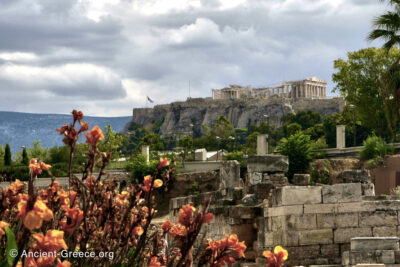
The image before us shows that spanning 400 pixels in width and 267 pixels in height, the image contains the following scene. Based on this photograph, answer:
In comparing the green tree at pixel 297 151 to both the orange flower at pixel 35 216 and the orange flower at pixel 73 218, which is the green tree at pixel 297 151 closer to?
the orange flower at pixel 73 218

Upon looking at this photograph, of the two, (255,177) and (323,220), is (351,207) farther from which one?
(255,177)

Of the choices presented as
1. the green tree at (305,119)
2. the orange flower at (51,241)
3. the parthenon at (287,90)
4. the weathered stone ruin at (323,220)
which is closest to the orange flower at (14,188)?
the orange flower at (51,241)

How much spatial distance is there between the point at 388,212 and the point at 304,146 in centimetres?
2168

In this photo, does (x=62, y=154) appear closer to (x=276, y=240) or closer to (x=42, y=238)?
(x=276, y=240)

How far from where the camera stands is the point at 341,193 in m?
12.0

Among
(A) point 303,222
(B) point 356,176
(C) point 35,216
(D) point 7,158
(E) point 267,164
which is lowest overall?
(A) point 303,222

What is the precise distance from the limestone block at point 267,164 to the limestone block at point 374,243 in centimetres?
770

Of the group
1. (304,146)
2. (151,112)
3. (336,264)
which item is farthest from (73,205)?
(151,112)

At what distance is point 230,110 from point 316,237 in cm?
11092

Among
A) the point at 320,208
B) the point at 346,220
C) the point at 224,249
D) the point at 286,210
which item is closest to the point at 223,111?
the point at 286,210

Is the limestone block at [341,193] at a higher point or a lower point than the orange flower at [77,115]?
lower

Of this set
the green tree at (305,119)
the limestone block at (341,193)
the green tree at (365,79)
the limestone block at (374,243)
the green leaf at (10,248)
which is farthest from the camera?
the green tree at (305,119)

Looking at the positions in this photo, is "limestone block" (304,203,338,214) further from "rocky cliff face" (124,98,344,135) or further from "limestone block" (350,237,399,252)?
"rocky cliff face" (124,98,344,135)

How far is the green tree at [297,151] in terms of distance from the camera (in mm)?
32812
